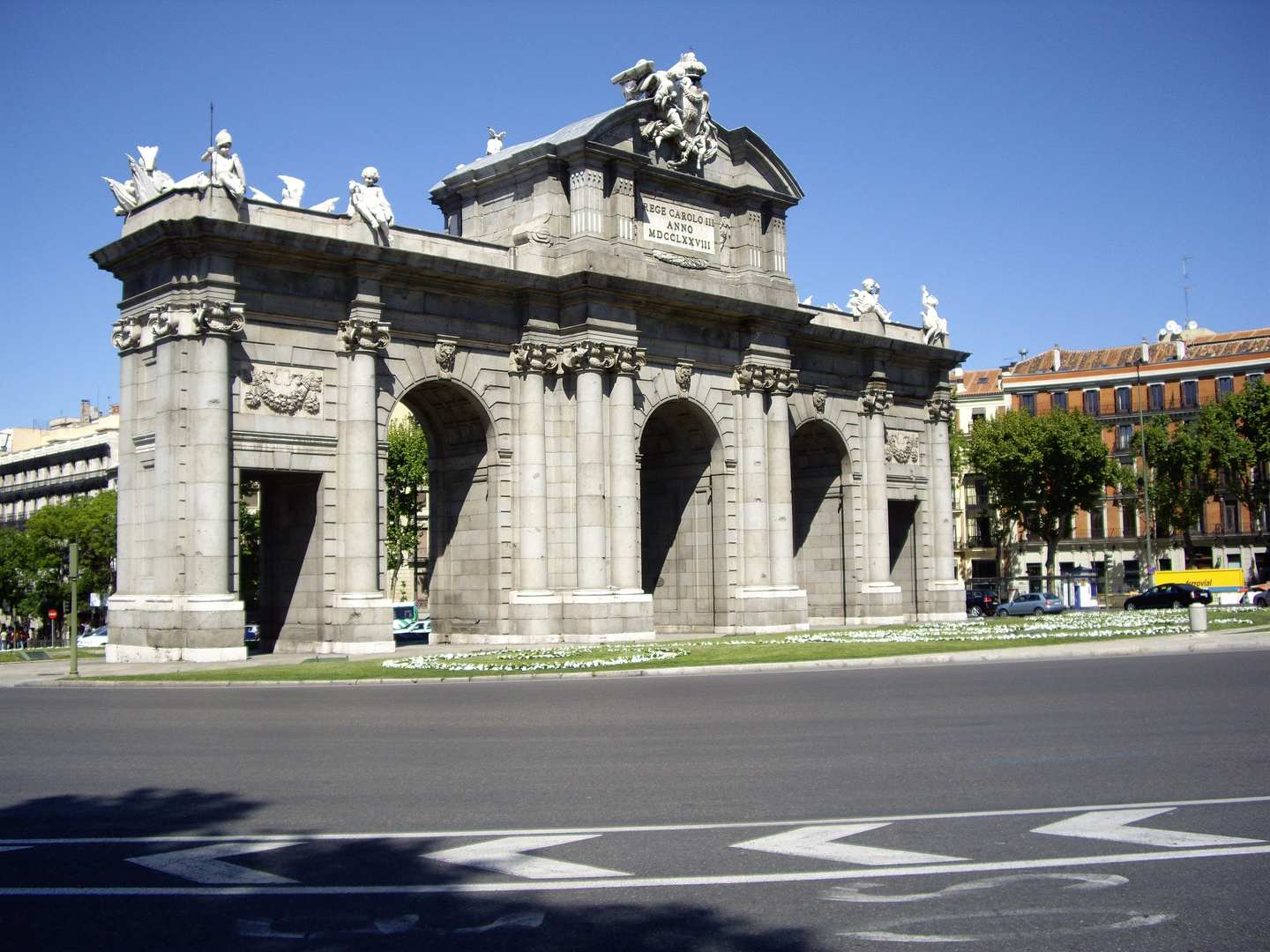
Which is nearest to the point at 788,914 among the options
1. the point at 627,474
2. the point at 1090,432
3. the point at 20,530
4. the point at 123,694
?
the point at 123,694

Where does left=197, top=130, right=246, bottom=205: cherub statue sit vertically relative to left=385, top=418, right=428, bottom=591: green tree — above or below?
above

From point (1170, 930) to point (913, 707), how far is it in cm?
1100

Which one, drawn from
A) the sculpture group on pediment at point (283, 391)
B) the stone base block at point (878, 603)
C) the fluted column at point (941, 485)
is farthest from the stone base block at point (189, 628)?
the fluted column at point (941, 485)

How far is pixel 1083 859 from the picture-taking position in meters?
8.09

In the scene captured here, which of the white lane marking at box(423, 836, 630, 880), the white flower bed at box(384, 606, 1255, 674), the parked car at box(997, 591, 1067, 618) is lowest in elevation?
the parked car at box(997, 591, 1067, 618)

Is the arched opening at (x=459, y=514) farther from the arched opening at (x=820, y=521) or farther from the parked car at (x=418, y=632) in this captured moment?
the arched opening at (x=820, y=521)

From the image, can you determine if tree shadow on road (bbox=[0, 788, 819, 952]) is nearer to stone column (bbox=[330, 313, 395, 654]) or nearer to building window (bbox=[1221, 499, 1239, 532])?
stone column (bbox=[330, 313, 395, 654])

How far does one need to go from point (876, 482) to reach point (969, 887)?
43943 millimetres

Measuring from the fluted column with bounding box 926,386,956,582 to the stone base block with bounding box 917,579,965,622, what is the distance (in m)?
0.43

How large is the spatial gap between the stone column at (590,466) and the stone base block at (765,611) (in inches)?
238

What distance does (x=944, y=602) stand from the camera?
2096 inches

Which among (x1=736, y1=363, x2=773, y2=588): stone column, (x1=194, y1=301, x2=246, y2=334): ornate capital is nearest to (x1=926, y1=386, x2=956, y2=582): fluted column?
(x1=736, y1=363, x2=773, y2=588): stone column

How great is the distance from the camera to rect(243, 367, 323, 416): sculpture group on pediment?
3397 centimetres

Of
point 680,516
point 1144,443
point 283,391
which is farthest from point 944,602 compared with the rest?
point 1144,443
